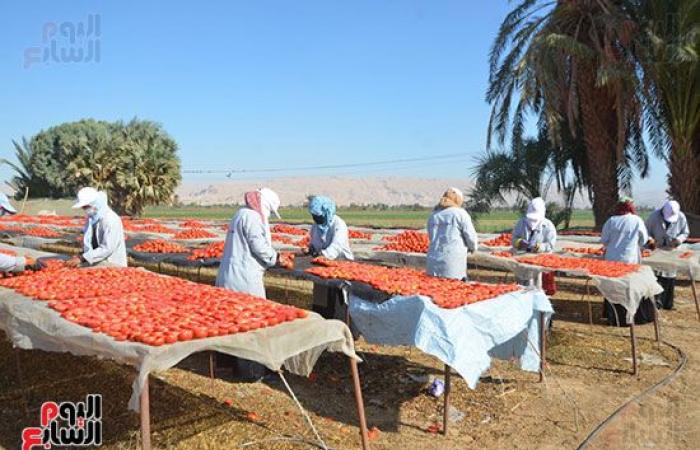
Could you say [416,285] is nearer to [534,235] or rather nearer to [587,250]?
[534,235]

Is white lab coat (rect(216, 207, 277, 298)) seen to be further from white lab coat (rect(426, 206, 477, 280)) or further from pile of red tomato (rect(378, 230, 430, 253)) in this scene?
pile of red tomato (rect(378, 230, 430, 253))

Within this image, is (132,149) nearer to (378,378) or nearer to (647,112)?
(647,112)

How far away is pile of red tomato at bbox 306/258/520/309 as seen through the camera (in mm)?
4625

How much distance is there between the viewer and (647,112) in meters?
15.7

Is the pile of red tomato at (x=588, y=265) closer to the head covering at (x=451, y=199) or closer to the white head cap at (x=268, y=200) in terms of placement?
the head covering at (x=451, y=199)

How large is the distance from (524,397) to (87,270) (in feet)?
15.2

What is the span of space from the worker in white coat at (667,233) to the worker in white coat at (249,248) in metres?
7.00

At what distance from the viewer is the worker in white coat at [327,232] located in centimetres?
700

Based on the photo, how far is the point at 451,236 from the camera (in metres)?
6.36

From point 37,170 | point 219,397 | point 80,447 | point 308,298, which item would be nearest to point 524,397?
point 219,397

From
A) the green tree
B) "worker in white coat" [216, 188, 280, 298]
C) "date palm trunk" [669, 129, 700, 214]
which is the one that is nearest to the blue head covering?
"worker in white coat" [216, 188, 280, 298]

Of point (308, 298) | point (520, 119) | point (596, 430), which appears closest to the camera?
point (596, 430)

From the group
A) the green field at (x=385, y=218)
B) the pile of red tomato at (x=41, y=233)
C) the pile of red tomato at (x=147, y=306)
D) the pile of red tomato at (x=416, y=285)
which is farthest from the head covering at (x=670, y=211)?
the green field at (x=385, y=218)

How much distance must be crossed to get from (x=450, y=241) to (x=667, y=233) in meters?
5.69
